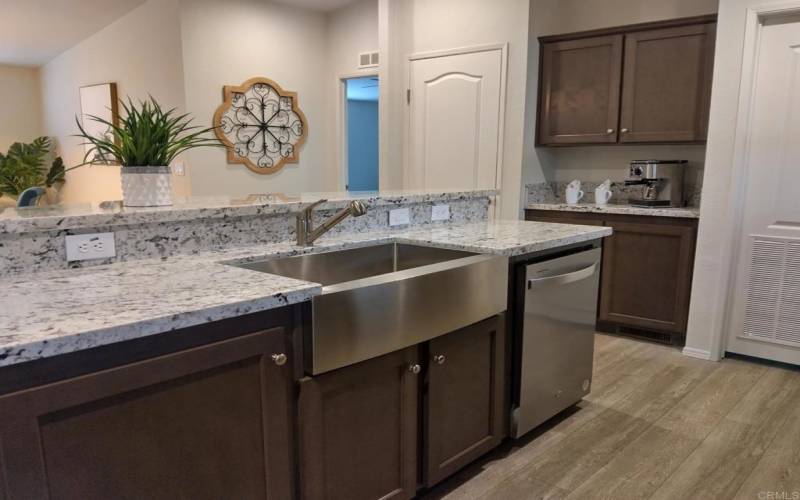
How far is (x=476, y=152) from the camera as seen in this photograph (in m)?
4.38

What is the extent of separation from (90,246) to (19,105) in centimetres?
756

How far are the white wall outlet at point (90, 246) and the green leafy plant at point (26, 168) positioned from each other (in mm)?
6221

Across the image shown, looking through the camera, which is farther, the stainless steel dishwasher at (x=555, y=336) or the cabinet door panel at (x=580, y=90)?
the cabinet door panel at (x=580, y=90)

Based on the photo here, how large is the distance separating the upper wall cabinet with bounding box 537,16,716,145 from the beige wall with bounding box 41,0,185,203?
2995mm

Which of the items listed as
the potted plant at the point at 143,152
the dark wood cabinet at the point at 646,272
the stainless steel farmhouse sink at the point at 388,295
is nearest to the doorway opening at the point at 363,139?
the dark wood cabinet at the point at 646,272

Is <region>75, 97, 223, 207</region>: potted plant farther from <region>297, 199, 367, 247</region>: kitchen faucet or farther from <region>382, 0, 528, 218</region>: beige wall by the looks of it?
<region>382, 0, 528, 218</region>: beige wall

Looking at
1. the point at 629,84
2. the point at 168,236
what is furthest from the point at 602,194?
the point at 168,236

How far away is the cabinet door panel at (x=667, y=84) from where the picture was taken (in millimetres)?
3537

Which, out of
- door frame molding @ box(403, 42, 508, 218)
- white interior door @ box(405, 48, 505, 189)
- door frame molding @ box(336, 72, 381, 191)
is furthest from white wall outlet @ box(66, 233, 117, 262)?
door frame molding @ box(336, 72, 381, 191)

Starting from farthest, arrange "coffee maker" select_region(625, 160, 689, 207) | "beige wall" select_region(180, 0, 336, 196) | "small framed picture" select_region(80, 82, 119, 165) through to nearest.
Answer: "small framed picture" select_region(80, 82, 119, 165) → "beige wall" select_region(180, 0, 336, 196) → "coffee maker" select_region(625, 160, 689, 207)

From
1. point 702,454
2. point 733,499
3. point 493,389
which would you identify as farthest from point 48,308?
point 702,454

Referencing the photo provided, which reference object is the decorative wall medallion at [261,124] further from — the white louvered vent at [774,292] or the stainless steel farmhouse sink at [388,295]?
the white louvered vent at [774,292]

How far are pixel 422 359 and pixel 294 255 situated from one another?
23.2 inches

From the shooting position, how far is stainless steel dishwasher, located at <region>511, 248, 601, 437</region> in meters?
2.28
